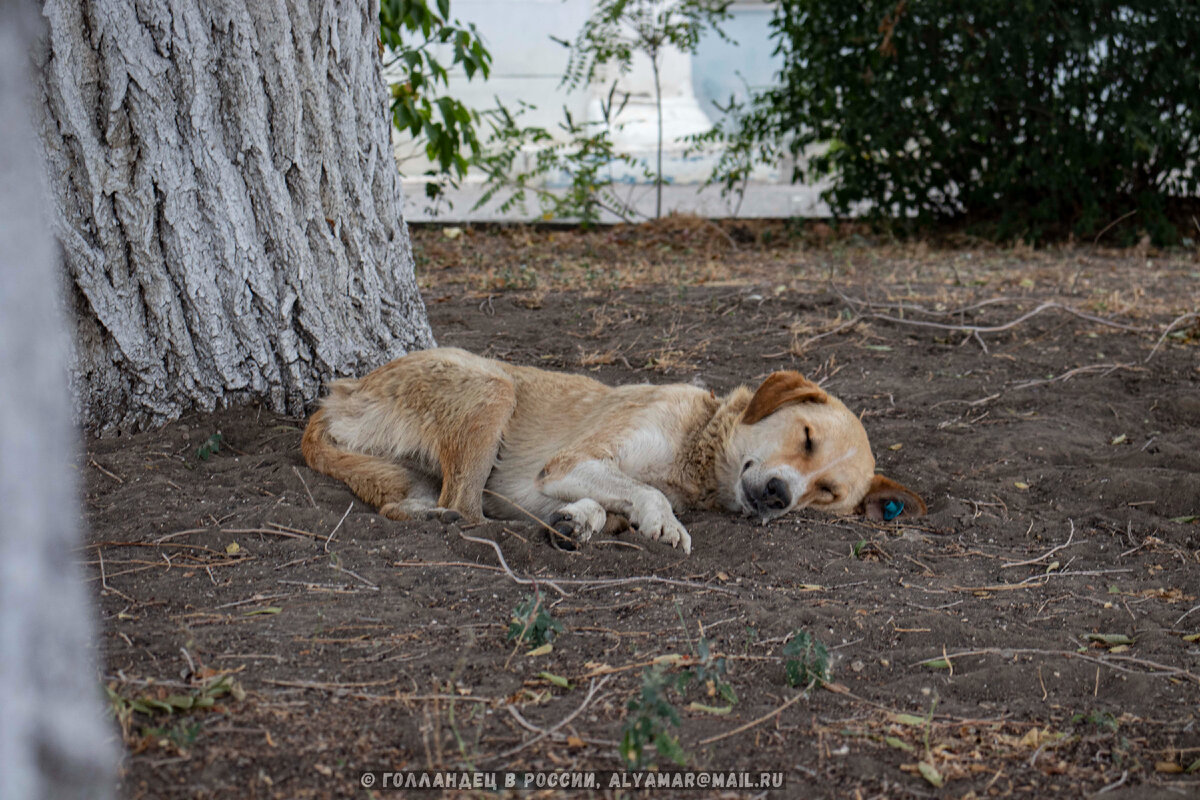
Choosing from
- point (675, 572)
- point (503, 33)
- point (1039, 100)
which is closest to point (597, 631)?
point (675, 572)

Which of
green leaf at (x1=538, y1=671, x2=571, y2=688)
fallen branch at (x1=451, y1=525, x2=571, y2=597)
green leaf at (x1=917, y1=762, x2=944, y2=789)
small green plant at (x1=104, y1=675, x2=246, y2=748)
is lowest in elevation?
fallen branch at (x1=451, y1=525, x2=571, y2=597)

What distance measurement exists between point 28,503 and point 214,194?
329cm

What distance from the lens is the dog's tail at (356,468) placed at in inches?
161

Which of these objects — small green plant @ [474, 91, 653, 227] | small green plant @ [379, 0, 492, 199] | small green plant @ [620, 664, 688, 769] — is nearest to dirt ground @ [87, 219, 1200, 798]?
small green plant @ [620, 664, 688, 769]

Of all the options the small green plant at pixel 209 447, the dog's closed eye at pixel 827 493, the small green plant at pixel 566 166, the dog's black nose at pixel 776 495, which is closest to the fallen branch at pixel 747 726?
the dog's black nose at pixel 776 495

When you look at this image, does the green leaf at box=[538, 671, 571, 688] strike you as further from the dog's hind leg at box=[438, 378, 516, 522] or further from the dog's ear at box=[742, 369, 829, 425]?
the dog's ear at box=[742, 369, 829, 425]

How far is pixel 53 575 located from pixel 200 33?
340 centimetres

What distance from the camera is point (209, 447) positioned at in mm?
4234

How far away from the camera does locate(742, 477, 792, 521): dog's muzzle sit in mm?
4137

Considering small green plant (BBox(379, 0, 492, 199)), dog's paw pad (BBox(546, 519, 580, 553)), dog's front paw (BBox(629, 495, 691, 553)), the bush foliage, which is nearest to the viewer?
dog's paw pad (BBox(546, 519, 580, 553))

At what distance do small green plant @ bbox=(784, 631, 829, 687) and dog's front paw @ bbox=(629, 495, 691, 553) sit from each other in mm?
1131

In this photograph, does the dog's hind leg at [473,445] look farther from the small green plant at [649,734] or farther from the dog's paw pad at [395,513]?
the small green plant at [649,734]

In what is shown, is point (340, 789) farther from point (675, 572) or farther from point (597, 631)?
point (675, 572)

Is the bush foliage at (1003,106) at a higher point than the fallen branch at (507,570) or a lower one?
higher
